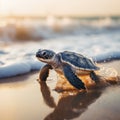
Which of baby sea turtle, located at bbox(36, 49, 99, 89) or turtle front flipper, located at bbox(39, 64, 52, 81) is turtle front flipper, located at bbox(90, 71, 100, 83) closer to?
baby sea turtle, located at bbox(36, 49, 99, 89)

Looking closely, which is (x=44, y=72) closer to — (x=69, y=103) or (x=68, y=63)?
(x=68, y=63)

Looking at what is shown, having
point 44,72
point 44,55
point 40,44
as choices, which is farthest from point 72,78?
point 40,44

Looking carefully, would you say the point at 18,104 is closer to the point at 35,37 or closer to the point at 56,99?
the point at 56,99

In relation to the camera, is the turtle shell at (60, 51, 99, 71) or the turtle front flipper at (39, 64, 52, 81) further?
the turtle front flipper at (39, 64, 52, 81)

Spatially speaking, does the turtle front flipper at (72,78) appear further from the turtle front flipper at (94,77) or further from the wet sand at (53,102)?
the turtle front flipper at (94,77)

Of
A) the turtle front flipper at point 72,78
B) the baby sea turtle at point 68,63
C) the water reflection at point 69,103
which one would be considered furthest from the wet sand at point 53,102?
the baby sea turtle at point 68,63

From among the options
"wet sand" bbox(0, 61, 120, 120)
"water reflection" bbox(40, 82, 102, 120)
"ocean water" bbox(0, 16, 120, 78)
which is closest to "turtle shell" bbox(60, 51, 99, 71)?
"wet sand" bbox(0, 61, 120, 120)

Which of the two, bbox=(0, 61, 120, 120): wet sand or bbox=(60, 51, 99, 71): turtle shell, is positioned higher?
bbox=(60, 51, 99, 71): turtle shell
